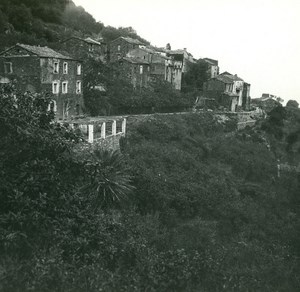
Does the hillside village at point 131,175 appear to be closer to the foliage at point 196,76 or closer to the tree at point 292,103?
the foliage at point 196,76

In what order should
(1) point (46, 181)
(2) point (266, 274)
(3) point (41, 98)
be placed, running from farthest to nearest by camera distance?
(2) point (266, 274)
(3) point (41, 98)
(1) point (46, 181)

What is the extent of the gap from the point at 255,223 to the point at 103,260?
61.0 feet

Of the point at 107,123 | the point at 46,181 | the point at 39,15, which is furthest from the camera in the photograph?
the point at 39,15

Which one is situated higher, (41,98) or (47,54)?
(47,54)

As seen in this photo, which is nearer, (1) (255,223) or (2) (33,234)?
(2) (33,234)

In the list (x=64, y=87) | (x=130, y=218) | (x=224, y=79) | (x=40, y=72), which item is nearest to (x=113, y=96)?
(x=64, y=87)

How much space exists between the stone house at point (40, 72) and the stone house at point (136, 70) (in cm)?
1542

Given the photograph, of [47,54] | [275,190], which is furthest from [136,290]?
[275,190]

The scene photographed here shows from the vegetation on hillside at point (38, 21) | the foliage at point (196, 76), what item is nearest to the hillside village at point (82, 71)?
the foliage at point (196, 76)

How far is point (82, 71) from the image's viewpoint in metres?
42.7

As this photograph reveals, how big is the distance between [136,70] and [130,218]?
120 feet

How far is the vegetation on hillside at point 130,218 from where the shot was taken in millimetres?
12039

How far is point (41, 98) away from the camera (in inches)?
538

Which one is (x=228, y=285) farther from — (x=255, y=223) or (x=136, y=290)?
(x=255, y=223)
